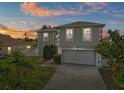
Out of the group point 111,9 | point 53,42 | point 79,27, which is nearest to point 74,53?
point 79,27

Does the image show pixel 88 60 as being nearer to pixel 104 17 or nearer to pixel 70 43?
pixel 70 43

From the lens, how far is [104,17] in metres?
28.4

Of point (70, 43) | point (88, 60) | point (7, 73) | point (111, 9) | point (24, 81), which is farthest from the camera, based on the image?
point (111, 9)

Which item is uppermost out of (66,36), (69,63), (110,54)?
(66,36)

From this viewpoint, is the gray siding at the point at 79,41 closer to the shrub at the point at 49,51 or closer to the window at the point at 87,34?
the window at the point at 87,34

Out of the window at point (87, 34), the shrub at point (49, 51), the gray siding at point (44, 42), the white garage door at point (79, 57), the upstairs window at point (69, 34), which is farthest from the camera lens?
the gray siding at point (44, 42)

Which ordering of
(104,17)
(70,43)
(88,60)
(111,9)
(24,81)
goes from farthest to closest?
(104,17), (111,9), (70,43), (88,60), (24,81)

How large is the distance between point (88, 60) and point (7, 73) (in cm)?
1089

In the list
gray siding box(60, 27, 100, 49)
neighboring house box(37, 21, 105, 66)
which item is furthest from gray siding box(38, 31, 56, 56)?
gray siding box(60, 27, 100, 49)

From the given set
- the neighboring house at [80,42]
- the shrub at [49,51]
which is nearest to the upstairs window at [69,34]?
the neighboring house at [80,42]

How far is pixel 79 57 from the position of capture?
22438 millimetres

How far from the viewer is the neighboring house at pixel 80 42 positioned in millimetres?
22078

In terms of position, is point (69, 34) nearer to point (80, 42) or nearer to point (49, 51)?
point (80, 42)

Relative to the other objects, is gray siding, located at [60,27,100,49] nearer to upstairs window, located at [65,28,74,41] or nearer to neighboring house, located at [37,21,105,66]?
neighboring house, located at [37,21,105,66]
